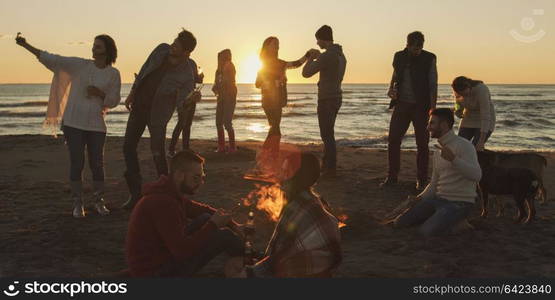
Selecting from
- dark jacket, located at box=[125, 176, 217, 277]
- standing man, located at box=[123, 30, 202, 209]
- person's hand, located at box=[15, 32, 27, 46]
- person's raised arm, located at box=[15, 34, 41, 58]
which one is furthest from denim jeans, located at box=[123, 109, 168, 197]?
dark jacket, located at box=[125, 176, 217, 277]

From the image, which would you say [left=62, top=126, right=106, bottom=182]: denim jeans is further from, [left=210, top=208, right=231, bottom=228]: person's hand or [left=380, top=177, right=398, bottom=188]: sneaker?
[left=380, top=177, right=398, bottom=188]: sneaker

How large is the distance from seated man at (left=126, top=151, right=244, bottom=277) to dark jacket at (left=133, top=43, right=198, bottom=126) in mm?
3206

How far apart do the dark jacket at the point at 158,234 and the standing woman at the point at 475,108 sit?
4915mm

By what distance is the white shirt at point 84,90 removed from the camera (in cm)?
682

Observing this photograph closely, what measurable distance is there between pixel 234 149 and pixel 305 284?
30.3 ft

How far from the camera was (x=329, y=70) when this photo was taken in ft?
31.4

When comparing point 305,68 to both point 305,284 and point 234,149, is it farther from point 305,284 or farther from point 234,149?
point 305,284

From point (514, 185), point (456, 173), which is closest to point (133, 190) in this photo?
point (456, 173)

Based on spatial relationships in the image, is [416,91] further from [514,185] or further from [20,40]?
[20,40]

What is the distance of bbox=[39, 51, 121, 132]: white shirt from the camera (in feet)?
22.4

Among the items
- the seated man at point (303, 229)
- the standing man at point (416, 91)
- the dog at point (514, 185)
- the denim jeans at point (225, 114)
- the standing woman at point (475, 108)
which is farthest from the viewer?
the denim jeans at point (225, 114)

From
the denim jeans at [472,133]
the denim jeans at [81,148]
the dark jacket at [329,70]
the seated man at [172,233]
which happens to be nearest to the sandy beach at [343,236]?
the denim jeans at [81,148]

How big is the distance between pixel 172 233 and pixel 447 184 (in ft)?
12.2

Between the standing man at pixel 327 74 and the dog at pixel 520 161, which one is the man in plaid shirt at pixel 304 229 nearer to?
the dog at pixel 520 161
